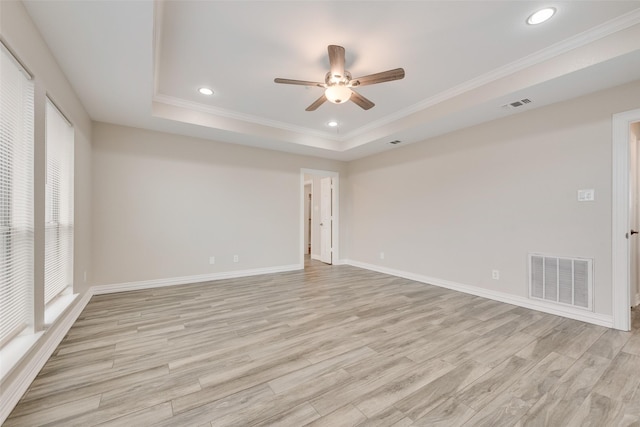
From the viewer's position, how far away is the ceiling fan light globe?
8.59 ft

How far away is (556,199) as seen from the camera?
3.12 m

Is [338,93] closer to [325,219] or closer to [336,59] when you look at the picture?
[336,59]

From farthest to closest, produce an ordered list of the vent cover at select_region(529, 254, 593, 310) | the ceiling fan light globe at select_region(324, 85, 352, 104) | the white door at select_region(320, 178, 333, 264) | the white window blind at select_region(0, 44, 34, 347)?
the white door at select_region(320, 178, 333, 264) → the vent cover at select_region(529, 254, 593, 310) → the ceiling fan light globe at select_region(324, 85, 352, 104) → the white window blind at select_region(0, 44, 34, 347)

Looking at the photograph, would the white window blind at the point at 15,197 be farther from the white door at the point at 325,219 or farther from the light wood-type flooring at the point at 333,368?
the white door at the point at 325,219

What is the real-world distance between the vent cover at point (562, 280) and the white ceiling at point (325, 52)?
1911mm

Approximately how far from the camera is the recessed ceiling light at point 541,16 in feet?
6.77

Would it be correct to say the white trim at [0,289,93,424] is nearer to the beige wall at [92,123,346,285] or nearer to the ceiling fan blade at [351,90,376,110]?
the beige wall at [92,123,346,285]

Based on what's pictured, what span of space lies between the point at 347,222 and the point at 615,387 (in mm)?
4854

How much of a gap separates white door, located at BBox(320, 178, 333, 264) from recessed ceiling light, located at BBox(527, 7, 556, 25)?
4.55m

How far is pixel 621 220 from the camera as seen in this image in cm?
268

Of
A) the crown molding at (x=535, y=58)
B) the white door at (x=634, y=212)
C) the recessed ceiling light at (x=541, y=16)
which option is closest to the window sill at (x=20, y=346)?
the recessed ceiling light at (x=541, y=16)

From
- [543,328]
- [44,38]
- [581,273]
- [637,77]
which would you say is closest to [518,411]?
[543,328]

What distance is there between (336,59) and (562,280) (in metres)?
3.55

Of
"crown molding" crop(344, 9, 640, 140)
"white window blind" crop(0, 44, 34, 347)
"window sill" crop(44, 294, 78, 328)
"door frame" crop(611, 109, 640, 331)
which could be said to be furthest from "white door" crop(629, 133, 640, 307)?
"window sill" crop(44, 294, 78, 328)
